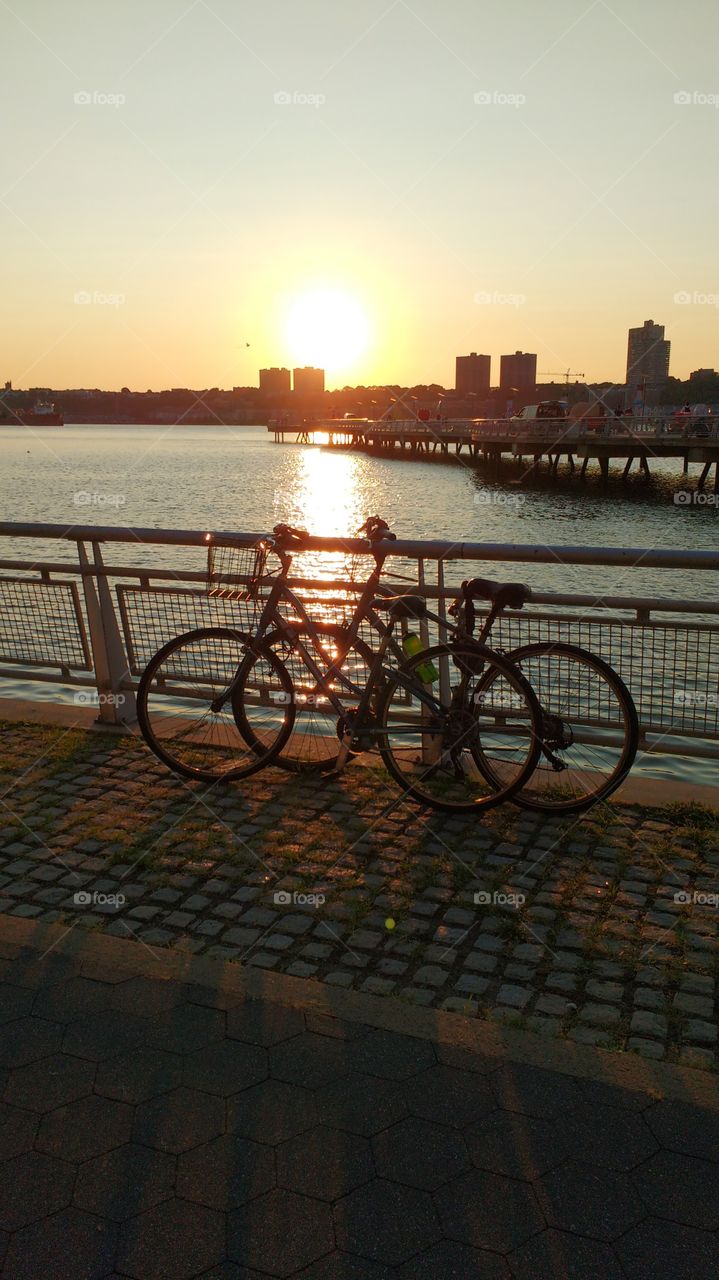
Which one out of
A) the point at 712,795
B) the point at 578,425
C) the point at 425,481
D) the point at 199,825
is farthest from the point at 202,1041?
the point at 425,481

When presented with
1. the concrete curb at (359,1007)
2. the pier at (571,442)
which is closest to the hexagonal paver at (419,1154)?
the concrete curb at (359,1007)

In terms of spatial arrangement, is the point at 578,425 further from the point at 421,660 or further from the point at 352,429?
the point at 352,429

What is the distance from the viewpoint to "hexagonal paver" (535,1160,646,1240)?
253 centimetres

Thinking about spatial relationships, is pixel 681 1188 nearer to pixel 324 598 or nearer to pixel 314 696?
pixel 314 696

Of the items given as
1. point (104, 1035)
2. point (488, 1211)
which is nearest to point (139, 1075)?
point (104, 1035)

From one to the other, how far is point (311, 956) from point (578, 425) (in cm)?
6459

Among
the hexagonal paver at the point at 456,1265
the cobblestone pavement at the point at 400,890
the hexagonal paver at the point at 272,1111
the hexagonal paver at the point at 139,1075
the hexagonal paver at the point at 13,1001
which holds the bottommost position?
the cobblestone pavement at the point at 400,890

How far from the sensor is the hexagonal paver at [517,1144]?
2721 mm

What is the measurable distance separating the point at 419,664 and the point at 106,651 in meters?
2.51

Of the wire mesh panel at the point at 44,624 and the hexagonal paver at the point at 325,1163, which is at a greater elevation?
the wire mesh panel at the point at 44,624

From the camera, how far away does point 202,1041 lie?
3.29 metres

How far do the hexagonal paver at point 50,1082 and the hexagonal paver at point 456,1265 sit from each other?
118 centimetres

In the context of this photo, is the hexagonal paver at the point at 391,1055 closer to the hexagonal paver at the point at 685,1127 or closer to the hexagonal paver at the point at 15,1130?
the hexagonal paver at the point at 685,1127

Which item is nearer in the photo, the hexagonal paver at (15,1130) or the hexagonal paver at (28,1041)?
the hexagonal paver at (15,1130)
